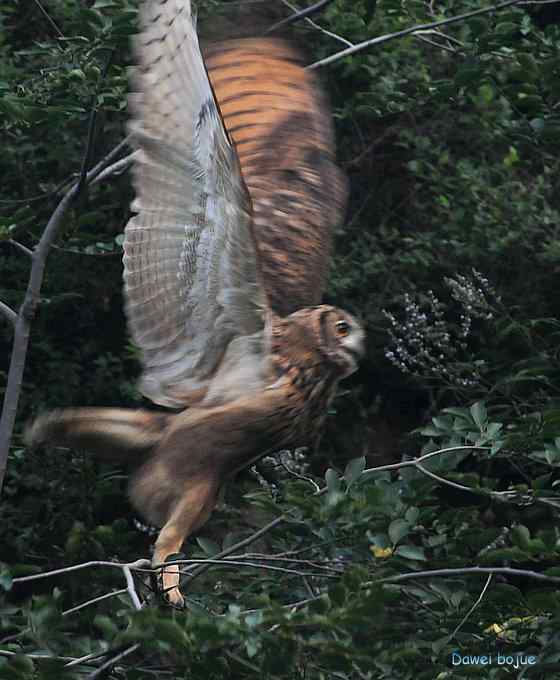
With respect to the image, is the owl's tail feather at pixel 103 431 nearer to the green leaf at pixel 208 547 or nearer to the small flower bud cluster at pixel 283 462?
the green leaf at pixel 208 547

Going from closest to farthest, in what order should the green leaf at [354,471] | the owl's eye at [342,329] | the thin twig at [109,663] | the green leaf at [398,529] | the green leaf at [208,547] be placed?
the thin twig at [109,663]
the green leaf at [398,529]
the green leaf at [354,471]
the green leaf at [208,547]
the owl's eye at [342,329]

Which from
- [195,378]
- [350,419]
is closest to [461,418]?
[195,378]

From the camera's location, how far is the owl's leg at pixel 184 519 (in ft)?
9.19

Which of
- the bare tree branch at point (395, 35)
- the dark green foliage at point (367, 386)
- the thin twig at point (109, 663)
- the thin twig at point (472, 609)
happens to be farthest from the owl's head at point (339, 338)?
the thin twig at point (109, 663)

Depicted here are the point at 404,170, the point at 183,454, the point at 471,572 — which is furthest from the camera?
the point at 404,170

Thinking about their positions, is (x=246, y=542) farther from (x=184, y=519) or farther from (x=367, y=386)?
(x=367, y=386)

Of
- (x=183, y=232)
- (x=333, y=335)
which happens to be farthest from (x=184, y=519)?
(x=183, y=232)

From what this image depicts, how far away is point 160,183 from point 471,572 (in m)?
1.04

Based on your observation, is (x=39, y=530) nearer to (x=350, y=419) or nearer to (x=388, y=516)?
(x=350, y=419)

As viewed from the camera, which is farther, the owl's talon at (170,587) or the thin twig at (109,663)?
the owl's talon at (170,587)

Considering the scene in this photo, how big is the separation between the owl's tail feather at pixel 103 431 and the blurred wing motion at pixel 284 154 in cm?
50

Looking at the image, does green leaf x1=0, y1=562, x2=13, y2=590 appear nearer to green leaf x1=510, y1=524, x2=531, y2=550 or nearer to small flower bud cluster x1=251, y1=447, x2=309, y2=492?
green leaf x1=510, y1=524, x2=531, y2=550

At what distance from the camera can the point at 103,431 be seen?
114 inches

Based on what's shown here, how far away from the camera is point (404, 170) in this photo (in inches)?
211
